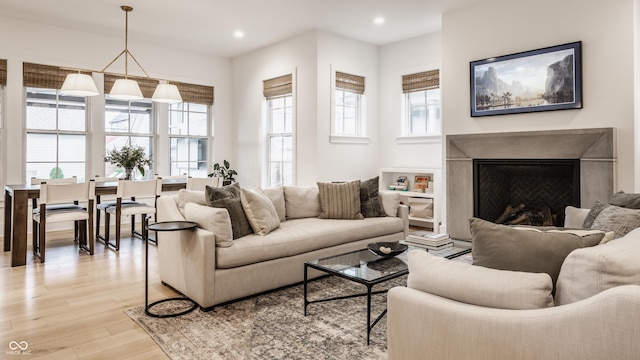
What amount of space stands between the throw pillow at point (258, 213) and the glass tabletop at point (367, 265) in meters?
0.70

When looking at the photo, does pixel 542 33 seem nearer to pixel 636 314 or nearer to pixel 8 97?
pixel 636 314

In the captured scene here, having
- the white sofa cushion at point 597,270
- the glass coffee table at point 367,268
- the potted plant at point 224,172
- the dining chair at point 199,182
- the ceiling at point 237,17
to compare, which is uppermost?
the ceiling at point 237,17

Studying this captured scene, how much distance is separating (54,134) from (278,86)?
328 centimetres

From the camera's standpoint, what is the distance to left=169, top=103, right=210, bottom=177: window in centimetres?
686

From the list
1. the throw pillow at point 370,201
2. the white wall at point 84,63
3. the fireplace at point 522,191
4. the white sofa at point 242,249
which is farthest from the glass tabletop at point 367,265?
the white wall at point 84,63

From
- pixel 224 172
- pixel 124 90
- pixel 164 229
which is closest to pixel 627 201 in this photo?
pixel 164 229

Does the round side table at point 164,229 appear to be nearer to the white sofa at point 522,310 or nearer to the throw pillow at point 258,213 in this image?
the throw pillow at point 258,213

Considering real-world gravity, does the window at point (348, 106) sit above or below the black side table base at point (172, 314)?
above

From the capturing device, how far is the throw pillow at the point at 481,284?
4.00 feet

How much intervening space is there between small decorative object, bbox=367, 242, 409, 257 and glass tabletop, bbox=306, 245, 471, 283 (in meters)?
0.03

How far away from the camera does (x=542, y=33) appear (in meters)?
4.20

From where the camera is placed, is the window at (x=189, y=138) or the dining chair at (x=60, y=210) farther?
the window at (x=189, y=138)

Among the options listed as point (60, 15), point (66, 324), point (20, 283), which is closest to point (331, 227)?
point (66, 324)

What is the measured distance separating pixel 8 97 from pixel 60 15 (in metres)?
1.29
